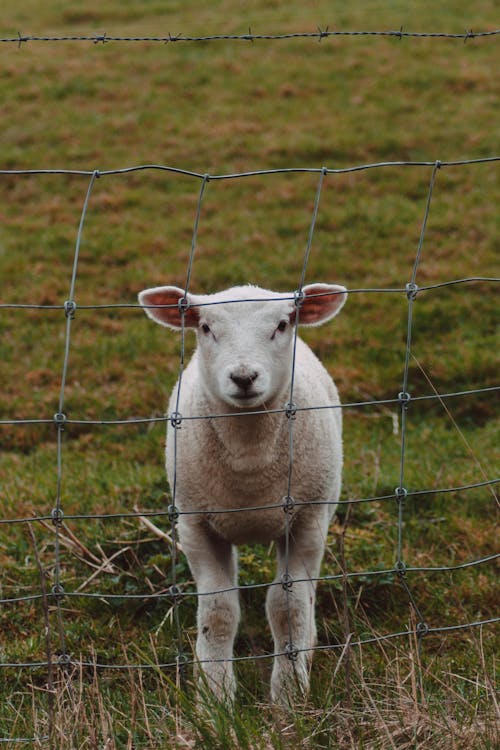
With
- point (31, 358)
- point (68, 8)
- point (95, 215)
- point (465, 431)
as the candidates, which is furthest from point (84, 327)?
point (68, 8)

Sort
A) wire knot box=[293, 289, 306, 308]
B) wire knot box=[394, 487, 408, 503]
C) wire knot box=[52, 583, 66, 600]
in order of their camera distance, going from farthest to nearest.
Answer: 1. wire knot box=[293, 289, 306, 308]
2. wire knot box=[394, 487, 408, 503]
3. wire knot box=[52, 583, 66, 600]

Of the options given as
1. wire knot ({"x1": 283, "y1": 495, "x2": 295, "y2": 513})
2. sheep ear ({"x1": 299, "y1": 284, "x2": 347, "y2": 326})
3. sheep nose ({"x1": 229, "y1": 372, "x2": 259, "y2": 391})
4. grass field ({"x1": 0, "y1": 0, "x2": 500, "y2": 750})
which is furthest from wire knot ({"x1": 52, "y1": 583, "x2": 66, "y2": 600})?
sheep ear ({"x1": 299, "y1": 284, "x2": 347, "y2": 326})

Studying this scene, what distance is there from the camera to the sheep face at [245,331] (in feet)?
10.8

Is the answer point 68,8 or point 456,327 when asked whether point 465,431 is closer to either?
point 456,327

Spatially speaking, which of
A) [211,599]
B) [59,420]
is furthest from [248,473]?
[59,420]

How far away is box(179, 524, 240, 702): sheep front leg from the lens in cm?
366

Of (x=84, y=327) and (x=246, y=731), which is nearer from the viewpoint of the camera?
(x=246, y=731)

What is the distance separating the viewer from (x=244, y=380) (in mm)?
3242

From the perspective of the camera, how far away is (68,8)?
16.9 meters

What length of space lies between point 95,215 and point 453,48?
6619mm

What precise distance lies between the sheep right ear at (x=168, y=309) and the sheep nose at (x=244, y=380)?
0.48 metres

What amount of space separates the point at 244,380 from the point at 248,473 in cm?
53

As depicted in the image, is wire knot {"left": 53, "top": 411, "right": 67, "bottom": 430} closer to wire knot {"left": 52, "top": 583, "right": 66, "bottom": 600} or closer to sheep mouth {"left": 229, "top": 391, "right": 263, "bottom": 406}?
wire knot {"left": 52, "top": 583, "right": 66, "bottom": 600}

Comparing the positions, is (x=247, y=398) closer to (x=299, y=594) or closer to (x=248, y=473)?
(x=248, y=473)
